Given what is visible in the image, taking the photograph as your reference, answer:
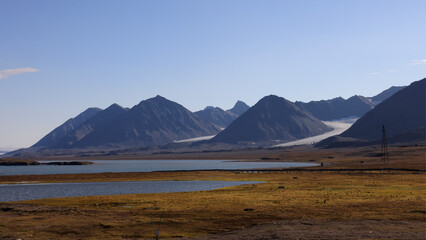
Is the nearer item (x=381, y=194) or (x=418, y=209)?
(x=418, y=209)

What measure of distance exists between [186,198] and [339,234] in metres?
33.8

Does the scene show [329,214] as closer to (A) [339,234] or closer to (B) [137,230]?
(A) [339,234]

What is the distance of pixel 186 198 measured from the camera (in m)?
A: 68.4

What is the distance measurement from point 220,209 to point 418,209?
21.2 metres

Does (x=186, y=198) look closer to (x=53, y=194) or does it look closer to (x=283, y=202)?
(x=283, y=202)

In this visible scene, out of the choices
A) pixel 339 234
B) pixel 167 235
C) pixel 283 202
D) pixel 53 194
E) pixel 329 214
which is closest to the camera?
pixel 339 234

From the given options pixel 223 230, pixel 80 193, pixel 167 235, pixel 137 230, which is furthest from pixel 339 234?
pixel 80 193

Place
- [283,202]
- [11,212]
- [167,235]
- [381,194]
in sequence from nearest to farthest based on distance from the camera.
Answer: [167,235] < [11,212] < [283,202] < [381,194]

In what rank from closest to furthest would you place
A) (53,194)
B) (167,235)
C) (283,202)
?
(167,235), (283,202), (53,194)

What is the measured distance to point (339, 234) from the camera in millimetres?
37531

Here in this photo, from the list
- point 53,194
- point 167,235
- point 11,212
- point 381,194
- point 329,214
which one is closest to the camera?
point 167,235

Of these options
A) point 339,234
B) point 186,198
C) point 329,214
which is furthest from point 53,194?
point 339,234

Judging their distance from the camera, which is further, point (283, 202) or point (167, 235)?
point (283, 202)

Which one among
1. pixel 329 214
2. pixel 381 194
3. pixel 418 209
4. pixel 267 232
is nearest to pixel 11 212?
pixel 267 232
